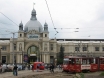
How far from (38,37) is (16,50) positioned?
8552mm

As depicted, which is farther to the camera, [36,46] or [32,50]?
[32,50]

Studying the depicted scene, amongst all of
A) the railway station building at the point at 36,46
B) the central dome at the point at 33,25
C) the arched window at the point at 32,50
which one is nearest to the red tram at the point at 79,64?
the railway station building at the point at 36,46

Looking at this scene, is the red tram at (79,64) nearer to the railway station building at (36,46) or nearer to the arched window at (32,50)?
the railway station building at (36,46)

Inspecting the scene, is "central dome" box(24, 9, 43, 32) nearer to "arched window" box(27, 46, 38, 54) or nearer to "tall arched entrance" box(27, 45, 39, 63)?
"arched window" box(27, 46, 38, 54)

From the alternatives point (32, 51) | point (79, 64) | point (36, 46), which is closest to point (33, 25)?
point (36, 46)

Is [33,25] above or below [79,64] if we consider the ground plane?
above

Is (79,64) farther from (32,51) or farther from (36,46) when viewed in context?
(32,51)

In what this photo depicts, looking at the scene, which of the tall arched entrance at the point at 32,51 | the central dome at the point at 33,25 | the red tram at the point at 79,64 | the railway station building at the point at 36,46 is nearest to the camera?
the red tram at the point at 79,64

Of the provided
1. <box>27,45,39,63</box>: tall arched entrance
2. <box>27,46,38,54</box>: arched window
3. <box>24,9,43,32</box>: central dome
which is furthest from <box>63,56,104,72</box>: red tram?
<box>24,9,43,32</box>: central dome

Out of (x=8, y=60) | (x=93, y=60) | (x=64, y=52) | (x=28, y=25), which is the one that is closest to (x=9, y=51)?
(x=8, y=60)

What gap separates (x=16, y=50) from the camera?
97625 millimetres

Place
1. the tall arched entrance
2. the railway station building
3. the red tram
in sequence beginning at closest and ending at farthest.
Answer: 1. the red tram
2. the railway station building
3. the tall arched entrance

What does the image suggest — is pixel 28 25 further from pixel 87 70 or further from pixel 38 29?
pixel 87 70

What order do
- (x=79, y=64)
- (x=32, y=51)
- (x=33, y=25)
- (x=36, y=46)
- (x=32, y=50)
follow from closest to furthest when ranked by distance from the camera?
(x=79, y=64) < (x=36, y=46) < (x=32, y=51) < (x=32, y=50) < (x=33, y=25)
